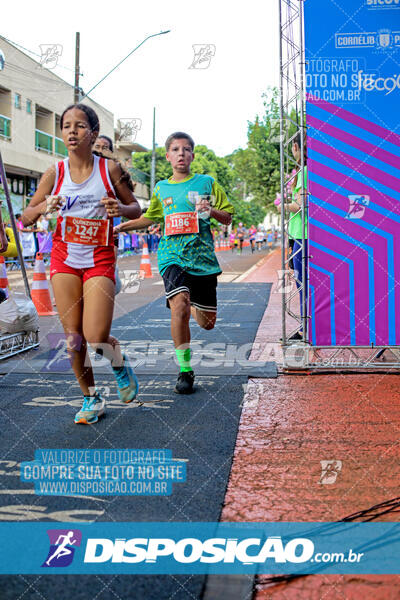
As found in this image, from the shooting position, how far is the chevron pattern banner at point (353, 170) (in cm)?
542

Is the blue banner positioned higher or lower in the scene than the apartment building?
lower

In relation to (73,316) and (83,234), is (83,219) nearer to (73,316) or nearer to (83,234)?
(83,234)

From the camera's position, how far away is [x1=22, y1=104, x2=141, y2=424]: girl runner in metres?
4.20

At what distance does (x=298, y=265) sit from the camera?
6.61 meters

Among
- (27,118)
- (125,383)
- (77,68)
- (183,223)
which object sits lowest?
(125,383)

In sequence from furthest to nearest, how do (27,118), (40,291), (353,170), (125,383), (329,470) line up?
(27,118) → (40,291) → (353,170) → (125,383) → (329,470)

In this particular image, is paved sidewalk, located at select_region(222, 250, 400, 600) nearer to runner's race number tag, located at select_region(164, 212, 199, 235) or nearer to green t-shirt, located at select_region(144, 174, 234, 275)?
green t-shirt, located at select_region(144, 174, 234, 275)

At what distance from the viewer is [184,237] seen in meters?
5.16

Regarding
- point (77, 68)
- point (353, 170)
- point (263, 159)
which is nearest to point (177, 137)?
point (353, 170)

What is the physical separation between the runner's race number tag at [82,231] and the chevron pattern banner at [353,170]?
211cm

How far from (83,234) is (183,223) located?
1.07 metres

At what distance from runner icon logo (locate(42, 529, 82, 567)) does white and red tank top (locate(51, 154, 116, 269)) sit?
6.55 ft

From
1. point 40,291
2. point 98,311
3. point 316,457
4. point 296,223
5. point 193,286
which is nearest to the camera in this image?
point 316,457

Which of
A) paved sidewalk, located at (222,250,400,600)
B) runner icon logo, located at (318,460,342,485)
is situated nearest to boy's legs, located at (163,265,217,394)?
paved sidewalk, located at (222,250,400,600)
